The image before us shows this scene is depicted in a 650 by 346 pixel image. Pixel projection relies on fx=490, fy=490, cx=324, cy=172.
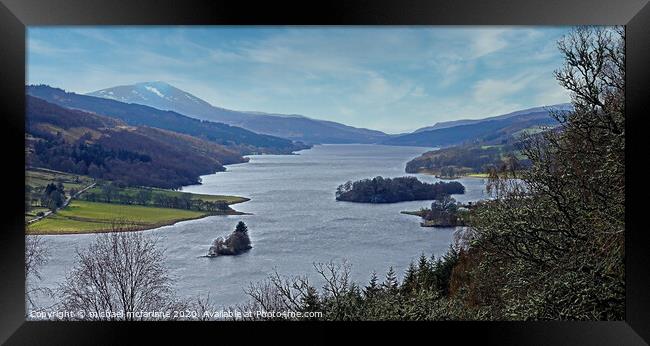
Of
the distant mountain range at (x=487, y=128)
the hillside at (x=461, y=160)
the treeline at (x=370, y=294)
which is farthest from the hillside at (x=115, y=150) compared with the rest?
the distant mountain range at (x=487, y=128)

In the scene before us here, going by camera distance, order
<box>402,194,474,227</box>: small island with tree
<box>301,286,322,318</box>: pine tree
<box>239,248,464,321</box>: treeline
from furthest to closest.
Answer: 1. <box>402,194,474,227</box>: small island with tree
2. <box>301,286,322,318</box>: pine tree
3. <box>239,248,464,321</box>: treeline

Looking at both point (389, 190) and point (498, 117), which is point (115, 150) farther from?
point (498, 117)

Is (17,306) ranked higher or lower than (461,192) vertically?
lower

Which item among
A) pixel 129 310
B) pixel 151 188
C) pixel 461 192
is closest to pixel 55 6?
pixel 151 188

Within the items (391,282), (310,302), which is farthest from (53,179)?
(391,282)

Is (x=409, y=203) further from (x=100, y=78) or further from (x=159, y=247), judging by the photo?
(x=100, y=78)

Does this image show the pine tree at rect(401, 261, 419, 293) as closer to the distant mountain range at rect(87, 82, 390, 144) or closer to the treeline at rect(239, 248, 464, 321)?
the treeline at rect(239, 248, 464, 321)

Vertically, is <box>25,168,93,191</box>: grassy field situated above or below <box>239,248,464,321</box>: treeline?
above

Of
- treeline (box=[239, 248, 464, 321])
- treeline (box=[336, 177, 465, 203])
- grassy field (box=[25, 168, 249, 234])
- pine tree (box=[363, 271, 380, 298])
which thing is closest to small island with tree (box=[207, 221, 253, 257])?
grassy field (box=[25, 168, 249, 234])
